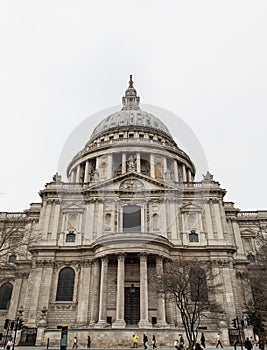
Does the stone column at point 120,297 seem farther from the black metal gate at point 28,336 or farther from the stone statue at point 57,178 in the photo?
the stone statue at point 57,178

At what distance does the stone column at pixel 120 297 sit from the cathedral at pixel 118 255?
0.32 feet

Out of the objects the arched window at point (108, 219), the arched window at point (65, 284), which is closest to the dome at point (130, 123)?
the arched window at point (108, 219)

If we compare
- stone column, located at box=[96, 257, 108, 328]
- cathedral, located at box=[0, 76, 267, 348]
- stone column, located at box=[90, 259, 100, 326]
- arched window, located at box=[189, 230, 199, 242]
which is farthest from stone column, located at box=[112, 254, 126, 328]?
arched window, located at box=[189, 230, 199, 242]

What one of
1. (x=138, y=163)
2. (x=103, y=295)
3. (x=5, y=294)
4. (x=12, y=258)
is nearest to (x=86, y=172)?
(x=138, y=163)

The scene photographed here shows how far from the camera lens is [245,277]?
38844 millimetres

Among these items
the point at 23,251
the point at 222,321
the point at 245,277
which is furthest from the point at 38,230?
the point at 245,277

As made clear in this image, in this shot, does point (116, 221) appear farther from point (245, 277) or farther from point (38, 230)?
point (245, 277)

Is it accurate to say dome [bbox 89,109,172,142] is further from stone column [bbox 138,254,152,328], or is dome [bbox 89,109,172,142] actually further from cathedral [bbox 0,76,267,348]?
stone column [bbox 138,254,152,328]

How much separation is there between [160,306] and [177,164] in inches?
1143

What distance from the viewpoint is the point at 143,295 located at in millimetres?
31781

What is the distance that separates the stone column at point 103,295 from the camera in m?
31.0

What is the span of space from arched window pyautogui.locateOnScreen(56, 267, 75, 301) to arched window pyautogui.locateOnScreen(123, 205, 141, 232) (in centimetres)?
816

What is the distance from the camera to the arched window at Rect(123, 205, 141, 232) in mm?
38650

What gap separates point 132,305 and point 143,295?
10.0 ft
